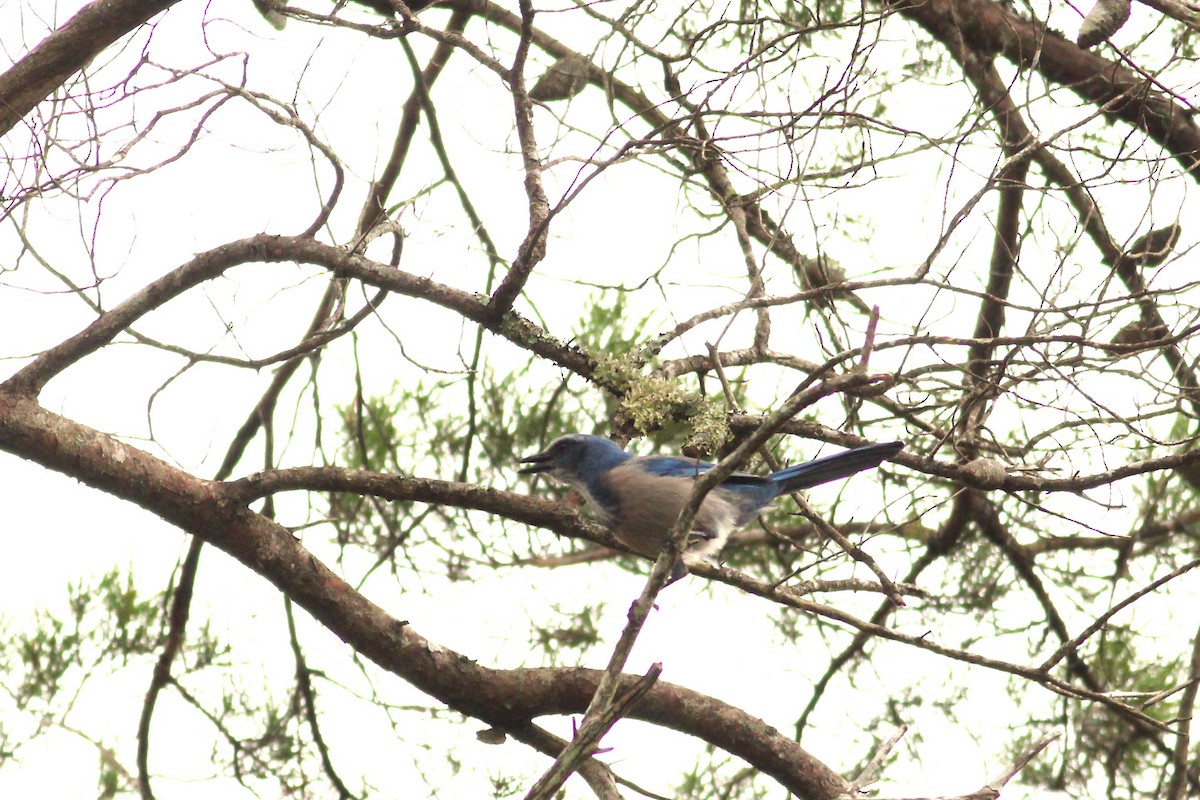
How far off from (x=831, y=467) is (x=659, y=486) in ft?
1.96

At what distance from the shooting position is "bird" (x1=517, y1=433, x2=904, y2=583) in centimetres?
401

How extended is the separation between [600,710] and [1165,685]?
385 cm

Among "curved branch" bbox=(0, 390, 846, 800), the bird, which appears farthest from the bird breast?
"curved branch" bbox=(0, 390, 846, 800)

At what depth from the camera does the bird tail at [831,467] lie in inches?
147

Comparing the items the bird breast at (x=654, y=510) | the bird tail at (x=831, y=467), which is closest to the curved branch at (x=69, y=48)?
the bird breast at (x=654, y=510)

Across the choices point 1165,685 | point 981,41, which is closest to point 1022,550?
point 1165,685

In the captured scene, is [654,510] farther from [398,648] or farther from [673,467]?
[398,648]

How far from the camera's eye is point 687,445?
370 centimetres

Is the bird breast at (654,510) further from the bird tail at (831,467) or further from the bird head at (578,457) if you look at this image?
the bird tail at (831,467)

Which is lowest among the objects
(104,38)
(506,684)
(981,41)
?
(506,684)

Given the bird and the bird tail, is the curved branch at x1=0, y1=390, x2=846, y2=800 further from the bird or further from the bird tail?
the bird tail

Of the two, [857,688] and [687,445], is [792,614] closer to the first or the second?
[857,688]

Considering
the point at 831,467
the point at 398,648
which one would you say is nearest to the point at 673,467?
the point at 831,467

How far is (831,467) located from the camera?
3926 mm
